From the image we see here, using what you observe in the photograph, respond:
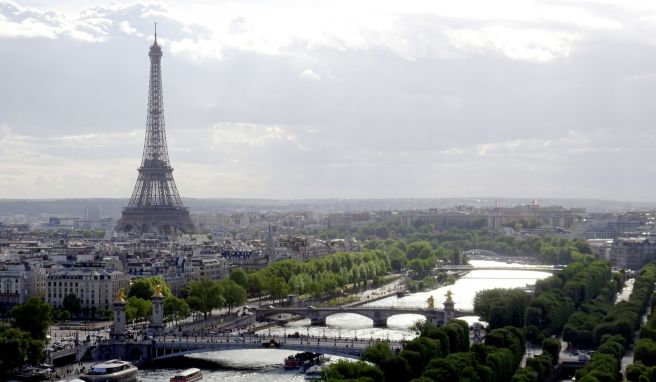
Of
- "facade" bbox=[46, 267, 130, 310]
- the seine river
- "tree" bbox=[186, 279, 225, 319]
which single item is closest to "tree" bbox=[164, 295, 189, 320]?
"tree" bbox=[186, 279, 225, 319]

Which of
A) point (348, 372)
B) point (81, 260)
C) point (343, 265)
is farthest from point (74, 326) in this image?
point (343, 265)

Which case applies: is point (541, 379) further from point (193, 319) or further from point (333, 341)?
point (193, 319)

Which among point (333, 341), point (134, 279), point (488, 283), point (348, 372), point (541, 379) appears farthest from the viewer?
point (488, 283)

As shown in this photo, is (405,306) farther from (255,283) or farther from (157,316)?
(157,316)

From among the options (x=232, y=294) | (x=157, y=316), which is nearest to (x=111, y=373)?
(x=157, y=316)

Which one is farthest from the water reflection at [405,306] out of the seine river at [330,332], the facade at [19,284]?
the facade at [19,284]

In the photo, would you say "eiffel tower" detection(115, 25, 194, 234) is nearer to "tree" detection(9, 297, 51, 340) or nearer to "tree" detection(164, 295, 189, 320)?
"tree" detection(164, 295, 189, 320)

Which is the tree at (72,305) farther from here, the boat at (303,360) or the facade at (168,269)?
the boat at (303,360)
